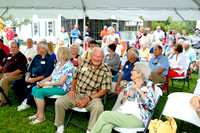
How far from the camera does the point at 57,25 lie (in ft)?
59.2

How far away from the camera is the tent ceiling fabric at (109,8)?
5.37 m

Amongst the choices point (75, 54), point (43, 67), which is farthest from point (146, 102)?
point (75, 54)

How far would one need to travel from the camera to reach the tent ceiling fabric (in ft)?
17.6

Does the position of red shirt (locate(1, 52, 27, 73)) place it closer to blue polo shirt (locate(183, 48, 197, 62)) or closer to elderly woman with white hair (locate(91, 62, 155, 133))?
elderly woman with white hair (locate(91, 62, 155, 133))

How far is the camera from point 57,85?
3424mm

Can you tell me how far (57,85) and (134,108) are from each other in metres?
1.58

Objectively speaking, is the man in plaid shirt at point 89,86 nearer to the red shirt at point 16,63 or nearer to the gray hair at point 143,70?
the gray hair at point 143,70

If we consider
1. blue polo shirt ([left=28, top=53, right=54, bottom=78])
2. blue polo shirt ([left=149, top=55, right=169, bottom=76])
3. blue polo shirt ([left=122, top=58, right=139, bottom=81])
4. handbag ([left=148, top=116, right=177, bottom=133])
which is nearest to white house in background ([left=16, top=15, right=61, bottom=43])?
blue polo shirt ([left=28, top=53, right=54, bottom=78])

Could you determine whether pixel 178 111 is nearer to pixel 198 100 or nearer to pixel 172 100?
pixel 172 100

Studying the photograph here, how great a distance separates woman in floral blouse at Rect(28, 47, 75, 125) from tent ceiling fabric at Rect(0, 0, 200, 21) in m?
3.09

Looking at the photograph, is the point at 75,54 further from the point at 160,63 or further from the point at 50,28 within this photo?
the point at 50,28

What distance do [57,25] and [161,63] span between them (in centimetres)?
1518

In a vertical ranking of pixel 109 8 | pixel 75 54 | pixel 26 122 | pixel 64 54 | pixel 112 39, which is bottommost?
pixel 26 122

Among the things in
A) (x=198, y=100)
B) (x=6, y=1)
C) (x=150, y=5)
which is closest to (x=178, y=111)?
(x=198, y=100)
